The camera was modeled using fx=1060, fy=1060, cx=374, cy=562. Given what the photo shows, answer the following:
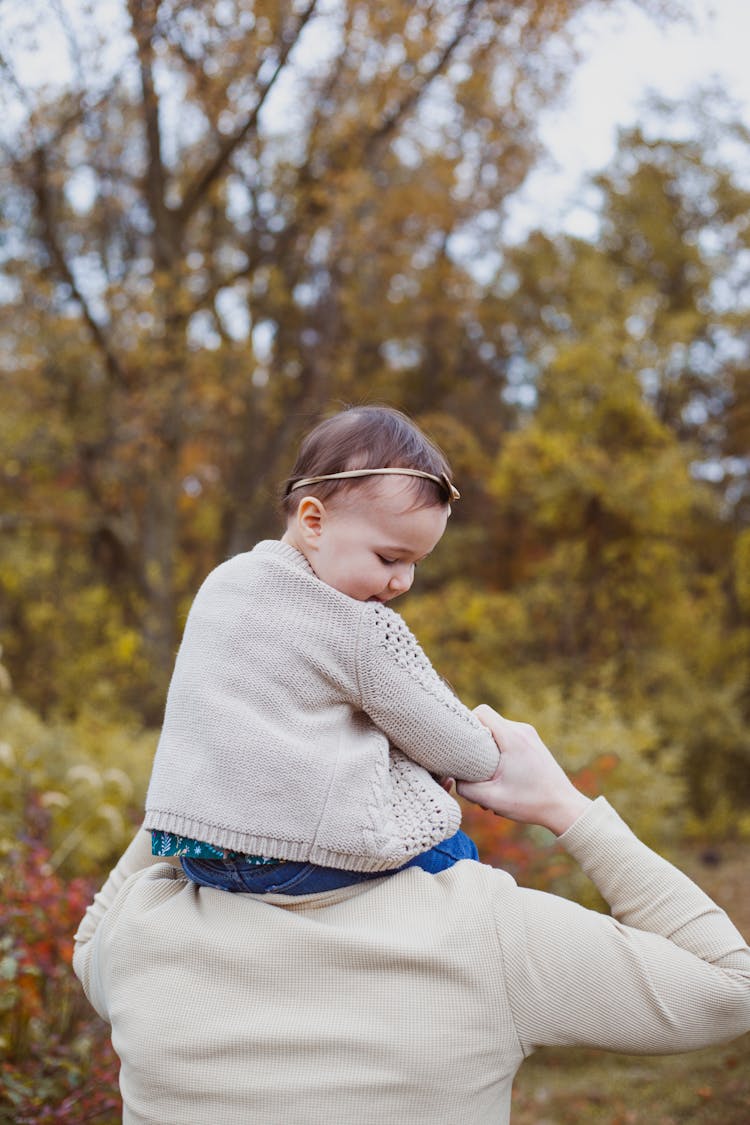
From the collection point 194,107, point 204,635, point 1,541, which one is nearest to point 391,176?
point 194,107

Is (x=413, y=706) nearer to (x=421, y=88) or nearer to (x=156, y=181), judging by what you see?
(x=421, y=88)

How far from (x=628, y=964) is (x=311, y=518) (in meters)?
0.78

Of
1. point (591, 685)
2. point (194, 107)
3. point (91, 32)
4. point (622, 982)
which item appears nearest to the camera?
point (622, 982)

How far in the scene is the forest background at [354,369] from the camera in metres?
8.56

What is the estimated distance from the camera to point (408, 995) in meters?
1.42

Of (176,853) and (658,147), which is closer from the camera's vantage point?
(176,853)

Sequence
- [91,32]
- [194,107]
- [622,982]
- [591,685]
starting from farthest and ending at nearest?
[591,685]
[194,107]
[91,32]
[622,982]

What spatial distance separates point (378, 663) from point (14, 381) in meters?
10.2

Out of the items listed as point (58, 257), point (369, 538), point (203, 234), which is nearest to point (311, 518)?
point (369, 538)

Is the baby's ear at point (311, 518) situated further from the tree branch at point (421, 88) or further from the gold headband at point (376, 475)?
the tree branch at point (421, 88)

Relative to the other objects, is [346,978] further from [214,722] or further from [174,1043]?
[214,722]

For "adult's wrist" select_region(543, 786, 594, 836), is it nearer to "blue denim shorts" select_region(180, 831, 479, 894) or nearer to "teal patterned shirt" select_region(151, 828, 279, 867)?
"blue denim shorts" select_region(180, 831, 479, 894)

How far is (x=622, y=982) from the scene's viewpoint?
1412mm

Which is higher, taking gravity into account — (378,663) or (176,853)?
(378,663)
